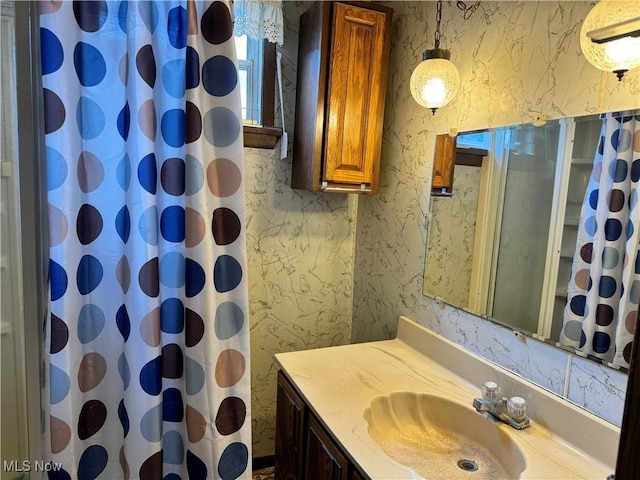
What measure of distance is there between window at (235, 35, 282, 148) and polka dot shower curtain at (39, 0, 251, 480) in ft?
3.24

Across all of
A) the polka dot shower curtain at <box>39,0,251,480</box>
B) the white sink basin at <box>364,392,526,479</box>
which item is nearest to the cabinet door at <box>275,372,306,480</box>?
the white sink basin at <box>364,392,526,479</box>

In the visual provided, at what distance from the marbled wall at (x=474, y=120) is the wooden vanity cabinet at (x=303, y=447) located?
0.62 metres

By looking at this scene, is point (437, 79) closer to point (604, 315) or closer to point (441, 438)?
point (604, 315)

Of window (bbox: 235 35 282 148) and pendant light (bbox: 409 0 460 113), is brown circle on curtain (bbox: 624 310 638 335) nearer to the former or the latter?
pendant light (bbox: 409 0 460 113)

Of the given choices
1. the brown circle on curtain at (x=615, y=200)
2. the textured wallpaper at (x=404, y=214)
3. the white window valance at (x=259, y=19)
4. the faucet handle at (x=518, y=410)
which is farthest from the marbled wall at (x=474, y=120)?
the white window valance at (x=259, y=19)

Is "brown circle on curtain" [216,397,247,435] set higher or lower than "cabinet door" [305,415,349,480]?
higher

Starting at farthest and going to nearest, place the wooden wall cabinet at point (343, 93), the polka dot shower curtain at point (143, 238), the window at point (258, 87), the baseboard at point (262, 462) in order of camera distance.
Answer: the baseboard at point (262, 462) < the window at point (258, 87) < the wooden wall cabinet at point (343, 93) < the polka dot shower curtain at point (143, 238)

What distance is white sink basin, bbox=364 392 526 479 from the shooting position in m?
1.12

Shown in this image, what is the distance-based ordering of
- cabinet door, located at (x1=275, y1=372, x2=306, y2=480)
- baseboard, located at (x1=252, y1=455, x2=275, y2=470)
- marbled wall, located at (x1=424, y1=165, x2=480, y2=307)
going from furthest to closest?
baseboard, located at (x1=252, y1=455, x2=275, y2=470)
marbled wall, located at (x1=424, y1=165, x2=480, y2=307)
cabinet door, located at (x1=275, y1=372, x2=306, y2=480)

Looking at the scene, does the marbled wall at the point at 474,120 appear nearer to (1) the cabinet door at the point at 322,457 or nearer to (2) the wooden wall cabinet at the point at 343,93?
(2) the wooden wall cabinet at the point at 343,93

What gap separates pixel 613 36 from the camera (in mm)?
926

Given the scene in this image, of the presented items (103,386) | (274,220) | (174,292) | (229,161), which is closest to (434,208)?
(274,220)

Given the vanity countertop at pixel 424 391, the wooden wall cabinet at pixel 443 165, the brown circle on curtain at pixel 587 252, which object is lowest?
the vanity countertop at pixel 424 391

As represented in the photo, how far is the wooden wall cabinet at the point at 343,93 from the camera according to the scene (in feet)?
5.50
